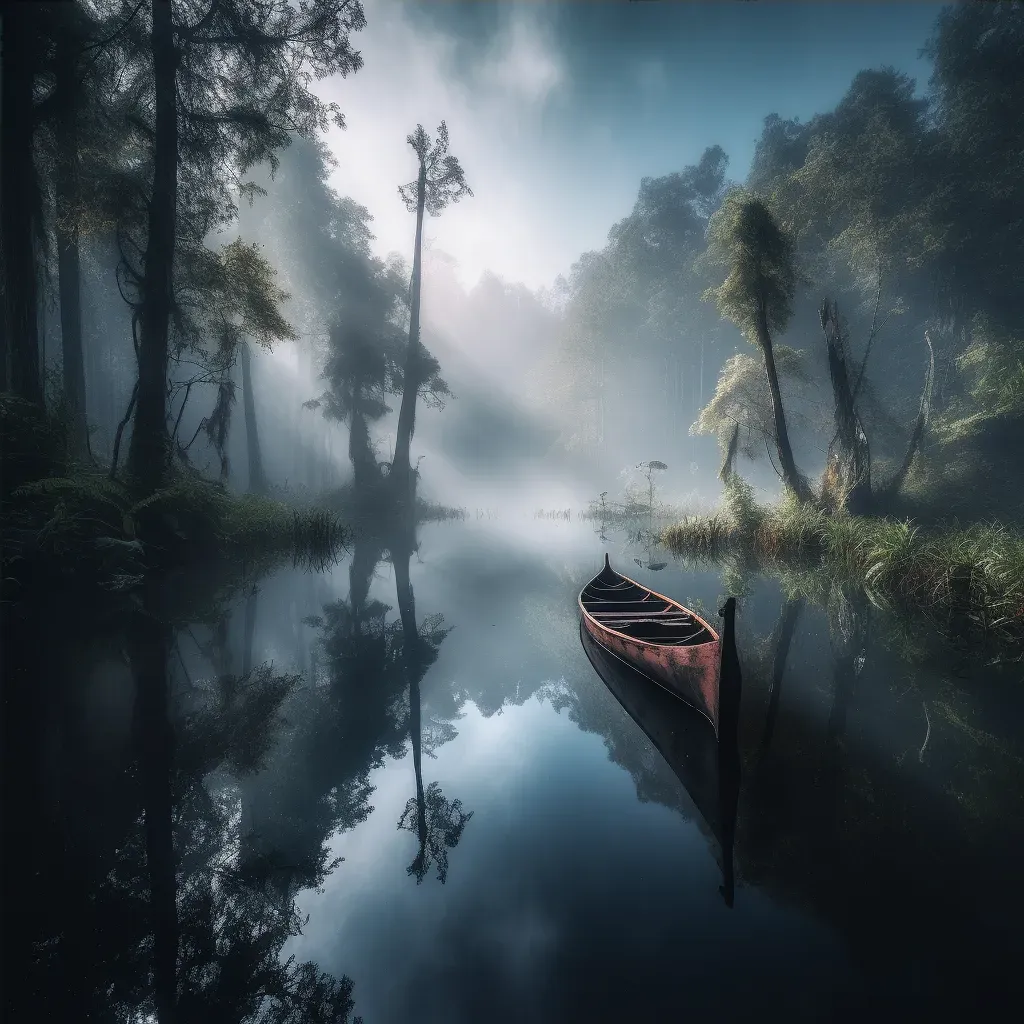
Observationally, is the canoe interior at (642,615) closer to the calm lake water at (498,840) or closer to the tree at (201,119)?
the calm lake water at (498,840)

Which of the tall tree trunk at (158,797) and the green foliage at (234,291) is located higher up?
the green foliage at (234,291)

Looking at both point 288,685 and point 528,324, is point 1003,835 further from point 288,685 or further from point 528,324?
point 528,324

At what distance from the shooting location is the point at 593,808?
354cm

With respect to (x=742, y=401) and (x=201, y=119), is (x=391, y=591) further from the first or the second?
(x=742, y=401)

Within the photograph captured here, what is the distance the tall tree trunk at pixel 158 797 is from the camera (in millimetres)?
2285

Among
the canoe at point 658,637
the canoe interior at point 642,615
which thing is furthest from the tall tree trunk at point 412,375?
the canoe interior at point 642,615

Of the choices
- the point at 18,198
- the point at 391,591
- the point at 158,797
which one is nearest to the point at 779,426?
the point at 391,591

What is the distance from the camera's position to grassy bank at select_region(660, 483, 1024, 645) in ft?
23.9

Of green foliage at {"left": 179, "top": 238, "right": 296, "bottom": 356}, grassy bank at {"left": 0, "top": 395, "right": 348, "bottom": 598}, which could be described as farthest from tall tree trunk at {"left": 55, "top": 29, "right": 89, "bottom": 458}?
green foliage at {"left": 179, "top": 238, "right": 296, "bottom": 356}

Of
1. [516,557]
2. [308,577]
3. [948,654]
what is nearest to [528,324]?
[516,557]

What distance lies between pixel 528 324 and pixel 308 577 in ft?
175

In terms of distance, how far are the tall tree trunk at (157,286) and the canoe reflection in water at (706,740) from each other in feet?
34.8

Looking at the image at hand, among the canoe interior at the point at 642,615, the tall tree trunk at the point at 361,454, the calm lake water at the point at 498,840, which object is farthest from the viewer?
the tall tree trunk at the point at 361,454

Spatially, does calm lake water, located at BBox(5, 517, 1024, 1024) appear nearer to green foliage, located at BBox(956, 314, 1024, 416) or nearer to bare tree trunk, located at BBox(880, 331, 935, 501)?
bare tree trunk, located at BBox(880, 331, 935, 501)
